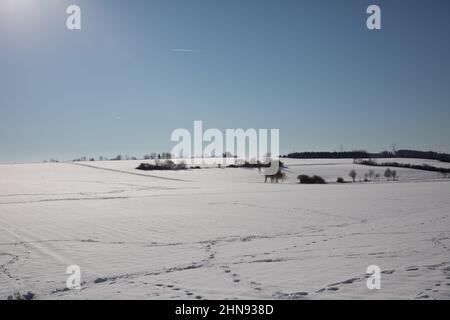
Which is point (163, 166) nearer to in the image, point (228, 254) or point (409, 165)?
point (409, 165)

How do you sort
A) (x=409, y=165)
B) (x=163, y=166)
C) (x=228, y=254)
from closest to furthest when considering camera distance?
(x=228, y=254), (x=163, y=166), (x=409, y=165)

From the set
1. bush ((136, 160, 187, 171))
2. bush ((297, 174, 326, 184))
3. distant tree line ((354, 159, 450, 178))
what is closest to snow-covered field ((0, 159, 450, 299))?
bush ((297, 174, 326, 184))

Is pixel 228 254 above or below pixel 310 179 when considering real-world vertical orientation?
above

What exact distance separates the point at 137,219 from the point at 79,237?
18.6 feet

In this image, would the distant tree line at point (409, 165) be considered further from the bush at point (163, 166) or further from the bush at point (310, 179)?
the bush at point (163, 166)

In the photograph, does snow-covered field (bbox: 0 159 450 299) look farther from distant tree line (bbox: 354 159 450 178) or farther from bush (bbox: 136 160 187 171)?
distant tree line (bbox: 354 159 450 178)

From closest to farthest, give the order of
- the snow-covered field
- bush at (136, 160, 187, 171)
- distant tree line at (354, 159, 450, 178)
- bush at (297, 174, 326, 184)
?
1. the snow-covered field
2. bush at (297, 174, 326, 184)
3. bush at (136, 160, 187, 171)
4. distant tree line at (354, 159, 450, 178)

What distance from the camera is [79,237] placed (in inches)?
646

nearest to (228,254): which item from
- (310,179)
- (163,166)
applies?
(310,179)

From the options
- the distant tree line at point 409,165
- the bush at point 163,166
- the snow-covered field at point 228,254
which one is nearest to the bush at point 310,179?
the bush at point 163,166
